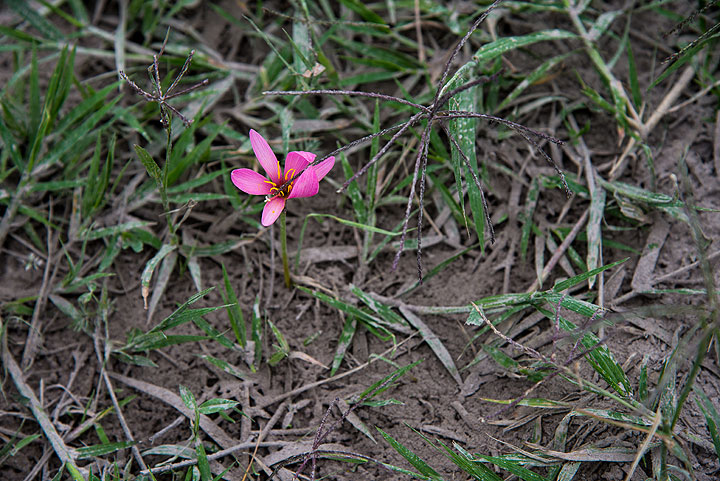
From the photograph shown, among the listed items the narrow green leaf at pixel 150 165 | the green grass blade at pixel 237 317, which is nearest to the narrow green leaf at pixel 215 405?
the green grass blade at pixel 237 317

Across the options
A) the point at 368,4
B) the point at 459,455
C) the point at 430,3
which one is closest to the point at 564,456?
the point at 459,455

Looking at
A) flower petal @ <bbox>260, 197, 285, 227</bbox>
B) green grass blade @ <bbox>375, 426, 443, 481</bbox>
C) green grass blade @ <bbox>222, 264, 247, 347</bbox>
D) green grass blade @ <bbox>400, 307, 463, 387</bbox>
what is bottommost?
green grass blade @ <bbox>375, 426, 443, 481</bbox>

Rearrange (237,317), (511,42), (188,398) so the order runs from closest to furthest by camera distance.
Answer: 1. (188,398)
2. (237,317)
3. (511,42)

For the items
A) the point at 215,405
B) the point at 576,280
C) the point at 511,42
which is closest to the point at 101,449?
the point at 215,405

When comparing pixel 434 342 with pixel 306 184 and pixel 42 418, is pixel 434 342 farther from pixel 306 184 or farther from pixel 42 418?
pixel 42 418

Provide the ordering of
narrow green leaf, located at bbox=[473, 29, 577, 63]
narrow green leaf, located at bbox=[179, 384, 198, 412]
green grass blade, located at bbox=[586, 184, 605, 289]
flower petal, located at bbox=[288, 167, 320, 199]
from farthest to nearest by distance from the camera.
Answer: narrow green leaf, located at bbox=[473, 29, 577, 63] → green grass blade, located at bbox=[586, 184, 605, 289] → narrow green leaf, located at bbox=[179, 384, 198, 412] → flower petal, located at bbox=[288, 167, 320, 199]

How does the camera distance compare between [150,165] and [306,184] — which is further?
[150,165]

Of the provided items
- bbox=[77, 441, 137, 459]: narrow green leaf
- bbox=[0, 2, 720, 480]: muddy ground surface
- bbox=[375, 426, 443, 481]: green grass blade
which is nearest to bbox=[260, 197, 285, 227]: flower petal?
bbox=[0, 2, 720, 480]: muddy ground surface

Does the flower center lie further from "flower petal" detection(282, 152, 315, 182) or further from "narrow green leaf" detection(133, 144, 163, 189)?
"narrow green leaf" detection(133, 144, 163, 189)
